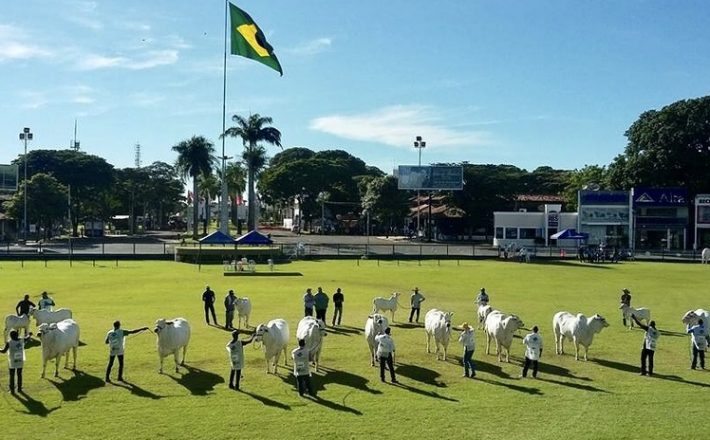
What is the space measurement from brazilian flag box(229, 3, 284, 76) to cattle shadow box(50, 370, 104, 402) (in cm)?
4222

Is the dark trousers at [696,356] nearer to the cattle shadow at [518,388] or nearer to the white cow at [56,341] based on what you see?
the cattle shadow at [518,388]

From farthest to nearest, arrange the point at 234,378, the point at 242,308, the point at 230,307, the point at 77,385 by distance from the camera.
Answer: the point at 242,308 → the point at 230,307 → the point at 234,378 → the point at 77,385

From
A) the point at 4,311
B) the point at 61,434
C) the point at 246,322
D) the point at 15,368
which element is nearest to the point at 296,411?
the point at 61,434

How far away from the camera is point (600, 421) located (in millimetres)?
14125

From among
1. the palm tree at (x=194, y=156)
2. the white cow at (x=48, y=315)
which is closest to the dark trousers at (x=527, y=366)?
the white cow at (x=48, y=315)

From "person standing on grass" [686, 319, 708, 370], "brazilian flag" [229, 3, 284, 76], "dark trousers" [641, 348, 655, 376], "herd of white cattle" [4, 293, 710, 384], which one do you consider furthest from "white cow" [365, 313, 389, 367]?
"brazilian flag" [229, 3, 284, 76]

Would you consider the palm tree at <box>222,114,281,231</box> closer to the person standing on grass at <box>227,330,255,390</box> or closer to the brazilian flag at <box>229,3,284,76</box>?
the brazilian flag at <box>229,3,284,76</box>

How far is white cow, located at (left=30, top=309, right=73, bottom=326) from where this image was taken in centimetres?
2112

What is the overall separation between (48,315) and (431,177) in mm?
70579

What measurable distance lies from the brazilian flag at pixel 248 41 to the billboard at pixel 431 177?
3504 centimetres

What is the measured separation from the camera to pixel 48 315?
2123 centimetres

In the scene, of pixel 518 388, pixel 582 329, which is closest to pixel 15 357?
pixel 518 388

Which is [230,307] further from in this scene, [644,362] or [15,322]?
[644,362]

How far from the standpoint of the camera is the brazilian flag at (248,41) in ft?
184
